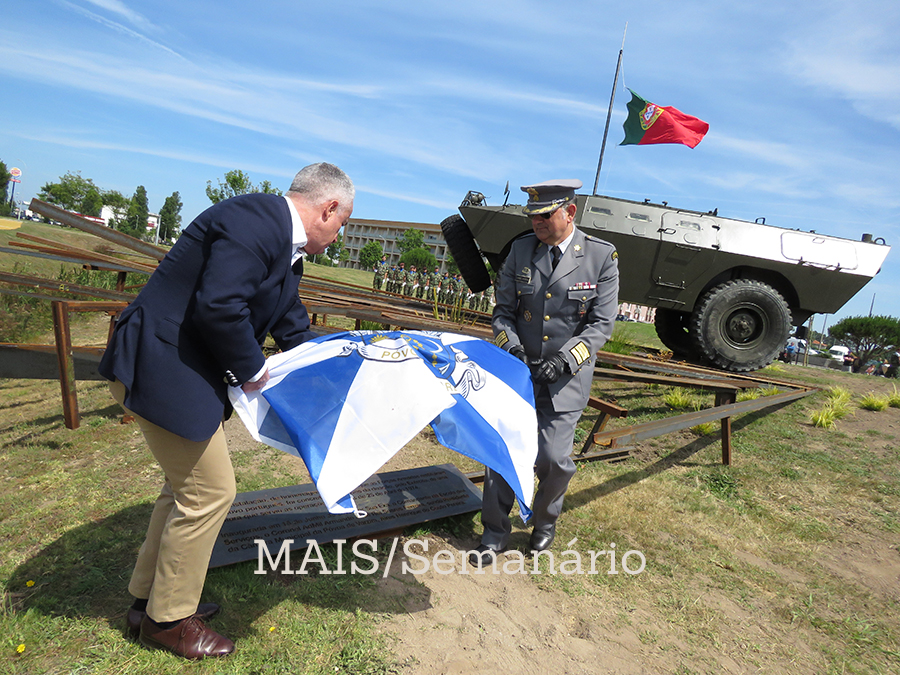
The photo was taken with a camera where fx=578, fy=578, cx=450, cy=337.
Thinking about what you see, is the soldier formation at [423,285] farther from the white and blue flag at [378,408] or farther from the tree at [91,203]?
the tree at [91,203]

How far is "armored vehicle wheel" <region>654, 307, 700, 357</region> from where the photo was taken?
10250 millimetres

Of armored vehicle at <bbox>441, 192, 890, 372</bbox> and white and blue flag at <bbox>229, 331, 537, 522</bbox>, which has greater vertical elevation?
armored vehicle at <bbox>441, 192, 890, 372</bbox>

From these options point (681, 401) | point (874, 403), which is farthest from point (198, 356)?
point (874, 403)

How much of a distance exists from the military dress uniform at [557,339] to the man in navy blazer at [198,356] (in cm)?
158

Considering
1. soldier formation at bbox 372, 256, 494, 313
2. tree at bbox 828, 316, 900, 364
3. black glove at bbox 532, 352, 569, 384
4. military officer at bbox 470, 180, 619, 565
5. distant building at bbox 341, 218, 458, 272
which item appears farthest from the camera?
distant building at bbox 341, 218, 458, 272

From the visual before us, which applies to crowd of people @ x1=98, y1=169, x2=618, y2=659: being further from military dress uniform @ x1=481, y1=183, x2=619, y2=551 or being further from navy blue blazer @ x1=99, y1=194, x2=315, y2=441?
military dress uniform @ x1=481, y1=183, x2=619, y2=551

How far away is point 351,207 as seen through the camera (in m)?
2.36

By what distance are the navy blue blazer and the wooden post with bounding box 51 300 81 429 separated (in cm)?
237

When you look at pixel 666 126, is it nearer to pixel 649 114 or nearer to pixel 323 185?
pixel 649 114

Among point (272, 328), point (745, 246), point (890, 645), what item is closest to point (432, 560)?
point (272, 328)

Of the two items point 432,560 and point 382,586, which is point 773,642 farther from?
point 382,586

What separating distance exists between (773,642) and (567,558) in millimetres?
1120
